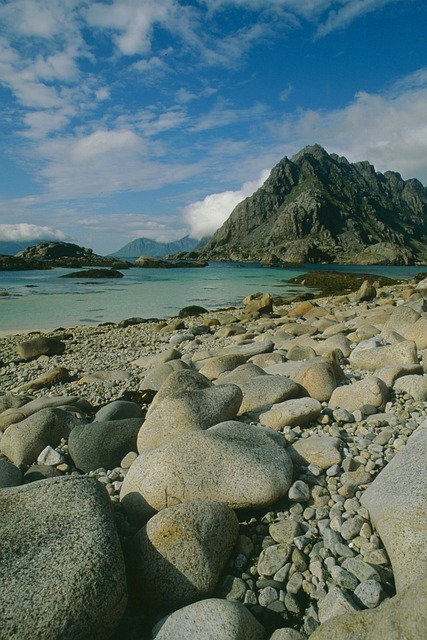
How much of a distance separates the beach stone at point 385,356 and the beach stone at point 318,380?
4.44 ft

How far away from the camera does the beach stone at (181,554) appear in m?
3.23

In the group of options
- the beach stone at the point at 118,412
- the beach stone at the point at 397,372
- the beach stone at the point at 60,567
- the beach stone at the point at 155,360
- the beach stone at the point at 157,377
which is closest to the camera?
the beach stone at the point at 60,567

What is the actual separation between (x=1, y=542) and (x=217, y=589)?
178 cm

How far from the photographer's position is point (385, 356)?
788 centimetres

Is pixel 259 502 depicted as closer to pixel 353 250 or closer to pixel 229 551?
pixel 229 551

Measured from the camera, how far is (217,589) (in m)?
3.34

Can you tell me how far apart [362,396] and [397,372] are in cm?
111

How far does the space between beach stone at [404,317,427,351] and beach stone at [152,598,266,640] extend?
7299mm

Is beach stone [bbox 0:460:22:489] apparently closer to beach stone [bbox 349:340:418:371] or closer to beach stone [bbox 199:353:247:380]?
beach stone [bbox 199:353:247:380]

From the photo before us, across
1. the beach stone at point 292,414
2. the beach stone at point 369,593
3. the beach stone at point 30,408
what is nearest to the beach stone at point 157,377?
the beach stone at point 30,408

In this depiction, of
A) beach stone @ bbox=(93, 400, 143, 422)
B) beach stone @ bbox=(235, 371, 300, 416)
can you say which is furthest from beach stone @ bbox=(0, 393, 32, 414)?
beach stone @ bbox=(235, 371, 300, 416)

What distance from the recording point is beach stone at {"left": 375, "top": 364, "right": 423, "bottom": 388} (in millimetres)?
6680

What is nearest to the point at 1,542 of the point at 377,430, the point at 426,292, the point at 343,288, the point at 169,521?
the point at 169,521

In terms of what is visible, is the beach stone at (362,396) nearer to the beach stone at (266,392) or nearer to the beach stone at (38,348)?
the beach stone at (266,392)
